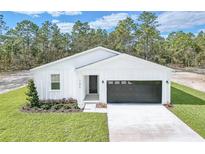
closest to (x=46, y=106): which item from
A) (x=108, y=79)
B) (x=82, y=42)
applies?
(x=108, y=79)

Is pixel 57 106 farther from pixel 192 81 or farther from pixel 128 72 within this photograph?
pixel 192 81

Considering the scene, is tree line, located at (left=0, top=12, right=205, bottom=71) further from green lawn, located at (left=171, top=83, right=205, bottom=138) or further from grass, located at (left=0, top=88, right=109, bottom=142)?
grass, located at (left=0, top=88, right=109, bottom=142)

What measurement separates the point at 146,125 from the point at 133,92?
15.9 ft

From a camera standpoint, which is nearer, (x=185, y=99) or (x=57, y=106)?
(x=57, y=106)

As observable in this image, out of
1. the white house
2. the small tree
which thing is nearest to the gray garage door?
the white house

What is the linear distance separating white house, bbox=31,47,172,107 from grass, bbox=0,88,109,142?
101 inches

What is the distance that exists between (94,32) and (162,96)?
115 ft

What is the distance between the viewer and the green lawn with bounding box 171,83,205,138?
405 inches

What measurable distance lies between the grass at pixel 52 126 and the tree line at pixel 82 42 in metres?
30.9

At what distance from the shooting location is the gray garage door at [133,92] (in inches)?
581

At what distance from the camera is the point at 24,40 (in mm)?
42312

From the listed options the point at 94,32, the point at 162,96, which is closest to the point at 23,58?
the point at 94,32

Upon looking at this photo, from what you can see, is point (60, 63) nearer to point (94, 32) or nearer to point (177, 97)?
point (177, 97)

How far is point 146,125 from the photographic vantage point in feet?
33.7
